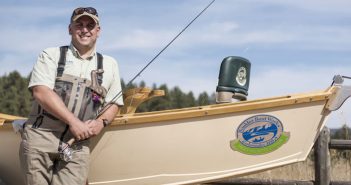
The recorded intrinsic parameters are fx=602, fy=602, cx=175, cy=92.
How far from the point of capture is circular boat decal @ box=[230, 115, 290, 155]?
192 inches

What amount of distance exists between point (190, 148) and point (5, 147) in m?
1.70

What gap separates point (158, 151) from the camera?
16.1 feet

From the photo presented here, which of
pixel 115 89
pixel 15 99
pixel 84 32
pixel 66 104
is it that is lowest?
pixel 15 99

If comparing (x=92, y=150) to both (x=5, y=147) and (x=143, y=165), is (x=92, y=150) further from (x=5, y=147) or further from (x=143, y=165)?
(x=5, y=147)

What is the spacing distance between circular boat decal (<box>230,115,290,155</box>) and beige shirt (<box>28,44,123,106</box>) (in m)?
1.06

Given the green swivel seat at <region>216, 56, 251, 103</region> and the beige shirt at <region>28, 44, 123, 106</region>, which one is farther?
the green swivel seat at <region>216, 56, 251, 103</region>

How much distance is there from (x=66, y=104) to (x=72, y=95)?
0.08 m

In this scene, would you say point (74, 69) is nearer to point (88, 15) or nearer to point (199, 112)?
point (88, 15)

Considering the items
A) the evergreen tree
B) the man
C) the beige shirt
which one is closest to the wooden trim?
the beige shirt

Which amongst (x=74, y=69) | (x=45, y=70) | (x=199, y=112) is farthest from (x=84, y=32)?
(x=199, y=112)

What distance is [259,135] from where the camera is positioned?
4.89m

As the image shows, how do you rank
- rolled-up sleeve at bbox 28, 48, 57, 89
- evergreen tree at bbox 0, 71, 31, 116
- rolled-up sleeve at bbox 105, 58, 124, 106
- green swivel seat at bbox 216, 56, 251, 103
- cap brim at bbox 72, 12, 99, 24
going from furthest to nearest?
evergreen tree at bbox 0, 71, 31, 116 → green swivel seat at bbox 216, 56, 251, 103 → rolled-up sleeve at bbox 105, 58, 124, 106 → cap brim at bbox 72, 12, 99, 24 → rolled-up sleeve at bbox 28, 48, 57, 89

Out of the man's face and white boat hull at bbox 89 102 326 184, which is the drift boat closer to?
white boat hull at bbox 89 102 326 184

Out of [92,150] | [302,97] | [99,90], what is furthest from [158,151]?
[302,97]
